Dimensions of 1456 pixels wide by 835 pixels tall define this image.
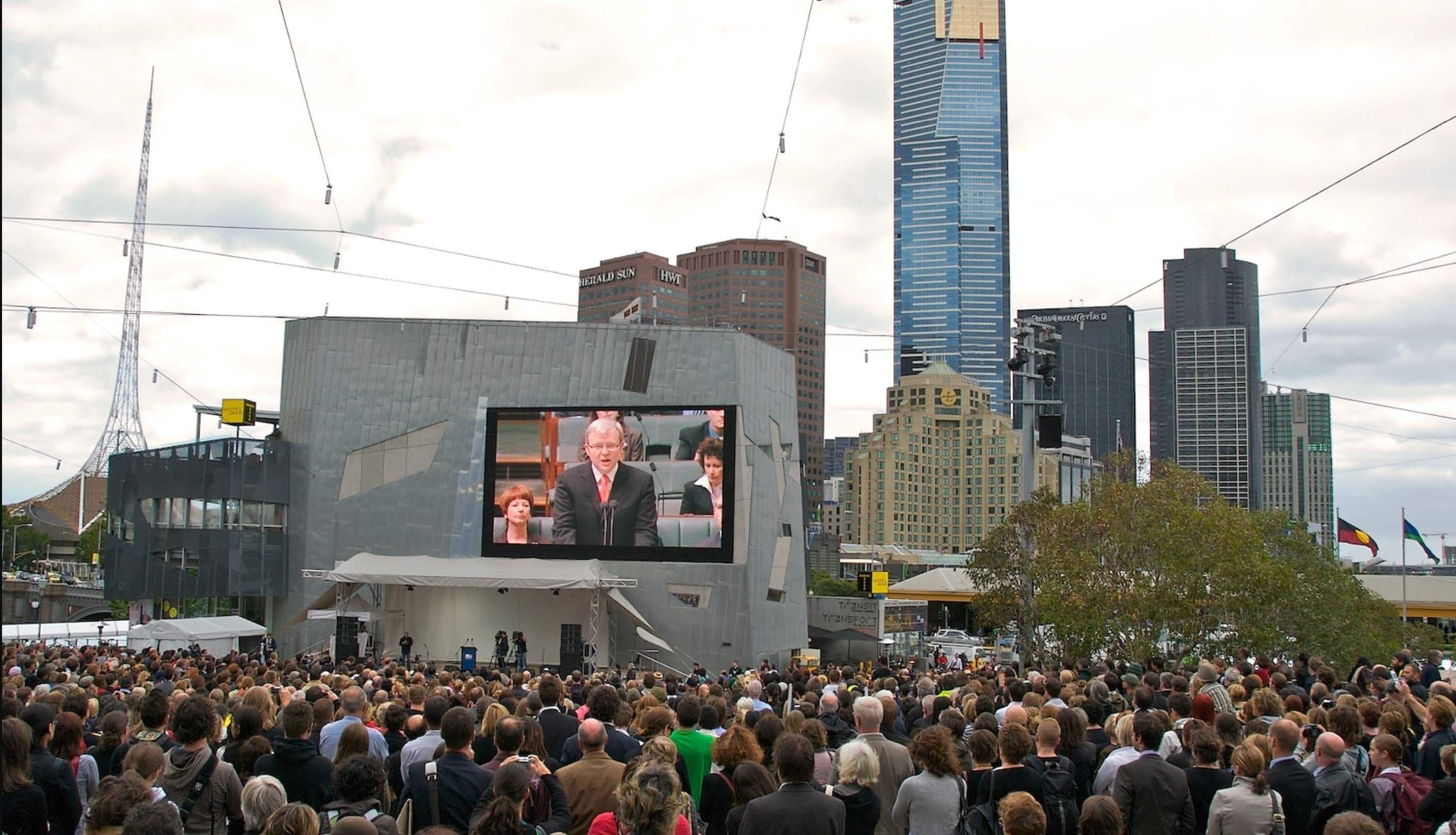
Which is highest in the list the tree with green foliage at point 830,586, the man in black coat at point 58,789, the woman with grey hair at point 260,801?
the woman with grey hair at point 260,801

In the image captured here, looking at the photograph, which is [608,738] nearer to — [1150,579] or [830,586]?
[1150,579]

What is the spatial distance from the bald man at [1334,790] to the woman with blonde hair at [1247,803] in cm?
79

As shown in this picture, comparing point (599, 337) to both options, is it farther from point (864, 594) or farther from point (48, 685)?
point (48, 685)

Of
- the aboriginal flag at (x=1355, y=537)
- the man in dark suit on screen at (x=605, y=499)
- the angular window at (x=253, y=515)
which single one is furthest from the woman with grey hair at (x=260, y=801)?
the aboriginal flag at (x=1355, y=537)

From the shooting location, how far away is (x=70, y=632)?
31656 millimetres

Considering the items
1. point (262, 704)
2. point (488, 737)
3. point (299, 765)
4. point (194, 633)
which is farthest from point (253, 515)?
point (299, 765)

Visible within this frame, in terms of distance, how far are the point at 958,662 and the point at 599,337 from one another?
1636cm

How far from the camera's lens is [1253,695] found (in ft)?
31.3

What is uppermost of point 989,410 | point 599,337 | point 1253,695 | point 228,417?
point 989,410

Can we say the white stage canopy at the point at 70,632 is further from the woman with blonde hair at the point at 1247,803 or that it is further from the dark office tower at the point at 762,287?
the dark office tower at the point at 762,287

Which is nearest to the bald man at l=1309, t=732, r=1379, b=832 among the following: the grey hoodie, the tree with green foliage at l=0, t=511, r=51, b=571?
the grey hoodie

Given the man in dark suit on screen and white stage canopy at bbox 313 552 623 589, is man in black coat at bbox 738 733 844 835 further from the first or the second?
the man in dark suit on screen

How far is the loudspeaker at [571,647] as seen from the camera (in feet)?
111

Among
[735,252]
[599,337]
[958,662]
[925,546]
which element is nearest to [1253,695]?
[958,662]
